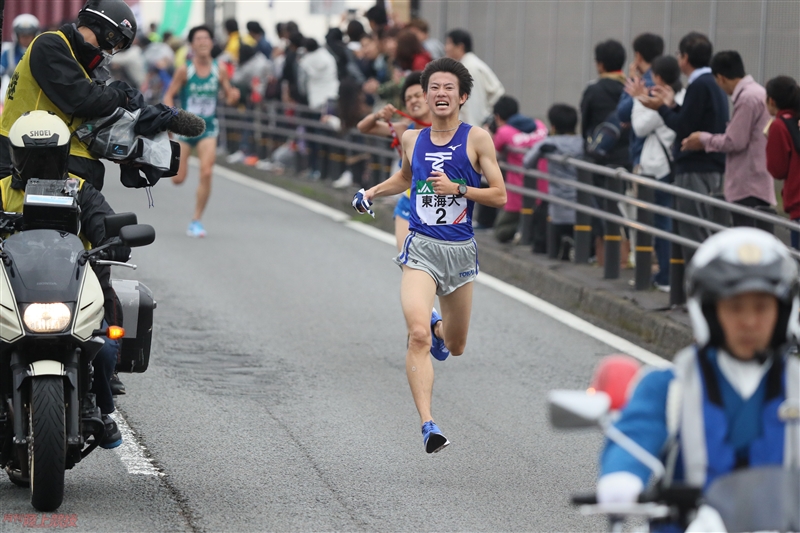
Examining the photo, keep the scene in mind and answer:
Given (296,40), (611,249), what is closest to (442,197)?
(611,249)

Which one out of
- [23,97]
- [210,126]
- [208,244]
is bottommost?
[208,244]

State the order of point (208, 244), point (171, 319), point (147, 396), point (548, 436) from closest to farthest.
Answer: point (548, 436), point (147, 396), point (171, 319), point (208, 244)

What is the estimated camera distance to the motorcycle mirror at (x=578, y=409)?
133 inches

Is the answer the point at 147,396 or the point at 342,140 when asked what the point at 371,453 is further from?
the point at 342,140

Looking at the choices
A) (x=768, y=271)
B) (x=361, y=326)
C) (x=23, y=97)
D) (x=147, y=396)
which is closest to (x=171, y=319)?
(x=361, y=326)

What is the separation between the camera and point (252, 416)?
8195 mm

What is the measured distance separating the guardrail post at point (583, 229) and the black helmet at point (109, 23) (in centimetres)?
644

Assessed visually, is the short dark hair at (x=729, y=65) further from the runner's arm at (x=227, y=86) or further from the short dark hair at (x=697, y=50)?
the runner's arm at (x=227, y=86)

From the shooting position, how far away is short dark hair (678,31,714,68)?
1123 centimetres

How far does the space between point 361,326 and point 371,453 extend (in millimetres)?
3831

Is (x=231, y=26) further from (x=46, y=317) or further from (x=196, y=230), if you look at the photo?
(x=46, y=317)

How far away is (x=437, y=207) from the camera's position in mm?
7719

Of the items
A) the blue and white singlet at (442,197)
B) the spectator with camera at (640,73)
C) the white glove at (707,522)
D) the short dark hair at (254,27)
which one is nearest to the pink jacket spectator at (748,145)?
the spectator with camera at (640,73)

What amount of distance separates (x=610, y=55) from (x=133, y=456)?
708cm
